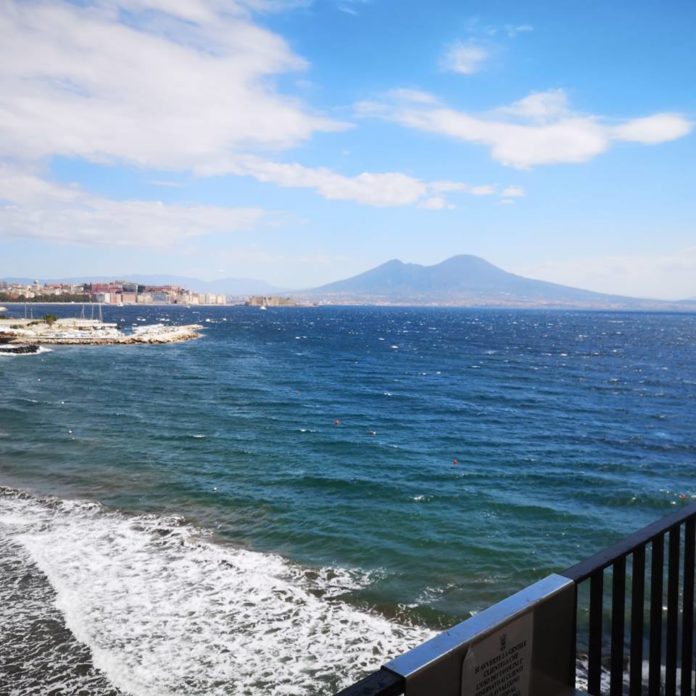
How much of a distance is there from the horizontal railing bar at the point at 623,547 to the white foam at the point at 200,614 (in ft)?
26.9

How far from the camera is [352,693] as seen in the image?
5.35 ft

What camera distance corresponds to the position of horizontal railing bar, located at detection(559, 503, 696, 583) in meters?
2.49

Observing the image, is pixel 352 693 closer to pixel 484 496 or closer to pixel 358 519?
pixel 358 519

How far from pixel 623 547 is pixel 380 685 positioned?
152 centimetres

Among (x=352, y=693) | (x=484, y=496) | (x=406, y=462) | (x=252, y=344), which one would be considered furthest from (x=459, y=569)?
(x=252, y=344)

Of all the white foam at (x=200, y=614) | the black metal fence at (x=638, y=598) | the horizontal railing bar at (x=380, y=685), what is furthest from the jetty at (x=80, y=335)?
the horizontal railing bar at (x=380, y=685)

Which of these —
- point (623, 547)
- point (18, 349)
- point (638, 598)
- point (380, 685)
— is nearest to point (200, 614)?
point (638, 598)

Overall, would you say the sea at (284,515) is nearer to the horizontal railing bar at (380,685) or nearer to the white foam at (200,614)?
the white foam at (200,614)

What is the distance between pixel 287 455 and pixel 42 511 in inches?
377

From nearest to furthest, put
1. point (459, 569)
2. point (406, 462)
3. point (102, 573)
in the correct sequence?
point (102, 573)
point (459, 569)
point (406, 462)

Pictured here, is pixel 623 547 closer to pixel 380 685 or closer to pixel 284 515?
pixel 380 685

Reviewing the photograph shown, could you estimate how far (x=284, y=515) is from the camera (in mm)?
17219

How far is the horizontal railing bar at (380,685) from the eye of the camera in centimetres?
164

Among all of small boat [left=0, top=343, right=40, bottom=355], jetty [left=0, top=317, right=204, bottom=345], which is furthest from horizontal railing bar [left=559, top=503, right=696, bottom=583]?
jetty [left=0, top=317, right=204, bottom=345]
